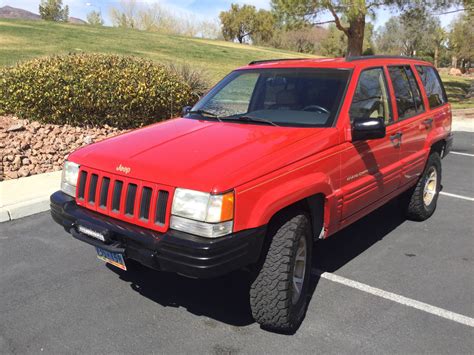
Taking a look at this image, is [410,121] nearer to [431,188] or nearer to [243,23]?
[431,188]

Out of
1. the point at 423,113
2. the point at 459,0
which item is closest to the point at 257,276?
the point at 423,113

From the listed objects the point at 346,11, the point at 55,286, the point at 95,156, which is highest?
the point at 346,11

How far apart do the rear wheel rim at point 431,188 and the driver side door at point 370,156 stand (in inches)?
43.6

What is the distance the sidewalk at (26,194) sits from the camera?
546 centimetres

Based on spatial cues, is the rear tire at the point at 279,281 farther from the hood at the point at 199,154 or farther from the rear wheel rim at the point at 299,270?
the hood at the point at 199,154

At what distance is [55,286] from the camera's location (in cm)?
390

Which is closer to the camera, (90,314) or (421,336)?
(421,336)

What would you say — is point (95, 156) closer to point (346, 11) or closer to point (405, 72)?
point (405, 72)

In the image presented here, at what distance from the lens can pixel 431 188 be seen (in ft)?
18.4

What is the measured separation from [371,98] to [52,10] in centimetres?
7773

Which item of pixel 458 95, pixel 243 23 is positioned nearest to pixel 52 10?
pixel 243 23

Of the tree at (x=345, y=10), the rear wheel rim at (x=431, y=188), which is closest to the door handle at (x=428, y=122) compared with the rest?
the rear wheel rim at (x=431, y=188)

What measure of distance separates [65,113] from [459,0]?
1516 cm

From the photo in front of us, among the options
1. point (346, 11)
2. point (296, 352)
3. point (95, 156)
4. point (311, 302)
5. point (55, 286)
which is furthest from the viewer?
point (346, 11)
